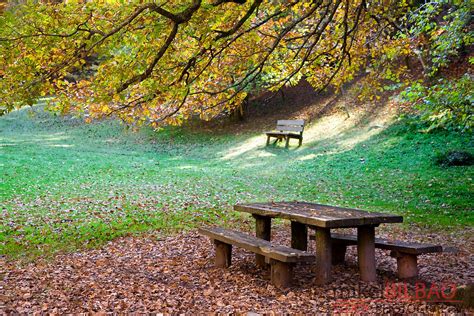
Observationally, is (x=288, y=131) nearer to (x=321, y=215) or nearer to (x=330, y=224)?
(x=321, y=215)

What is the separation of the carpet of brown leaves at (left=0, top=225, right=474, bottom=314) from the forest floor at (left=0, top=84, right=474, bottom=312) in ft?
0.09

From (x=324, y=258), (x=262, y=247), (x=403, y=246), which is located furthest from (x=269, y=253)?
(x=403, y=246)

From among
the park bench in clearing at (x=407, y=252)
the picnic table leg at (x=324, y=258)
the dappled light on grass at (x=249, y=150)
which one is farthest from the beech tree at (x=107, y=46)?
the dappled light on grass at (x=249, y=150)

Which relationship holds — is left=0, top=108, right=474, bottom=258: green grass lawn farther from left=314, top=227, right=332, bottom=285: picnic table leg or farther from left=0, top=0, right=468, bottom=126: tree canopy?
left=314, top=227, right=332, bottom=285: picnic table leg

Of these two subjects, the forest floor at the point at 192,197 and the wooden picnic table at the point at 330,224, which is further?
the forest floor at the point at 192,197

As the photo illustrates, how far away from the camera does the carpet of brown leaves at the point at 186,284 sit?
505 cm

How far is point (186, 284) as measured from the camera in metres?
5.94

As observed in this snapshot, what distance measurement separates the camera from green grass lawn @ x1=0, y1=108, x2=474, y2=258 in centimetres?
944

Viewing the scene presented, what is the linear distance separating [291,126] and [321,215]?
16266 mm

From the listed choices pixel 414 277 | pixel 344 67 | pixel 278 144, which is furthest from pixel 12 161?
pixel 414 277

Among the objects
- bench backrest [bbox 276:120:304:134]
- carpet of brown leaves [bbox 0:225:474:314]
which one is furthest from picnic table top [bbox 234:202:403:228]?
bench backrest [bbox 276:120:304:134]

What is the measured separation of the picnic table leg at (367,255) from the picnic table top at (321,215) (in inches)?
9.3

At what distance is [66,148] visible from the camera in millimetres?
23609

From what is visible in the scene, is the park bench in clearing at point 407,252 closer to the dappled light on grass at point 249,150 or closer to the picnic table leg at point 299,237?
the picnic table leg at point 299,237
